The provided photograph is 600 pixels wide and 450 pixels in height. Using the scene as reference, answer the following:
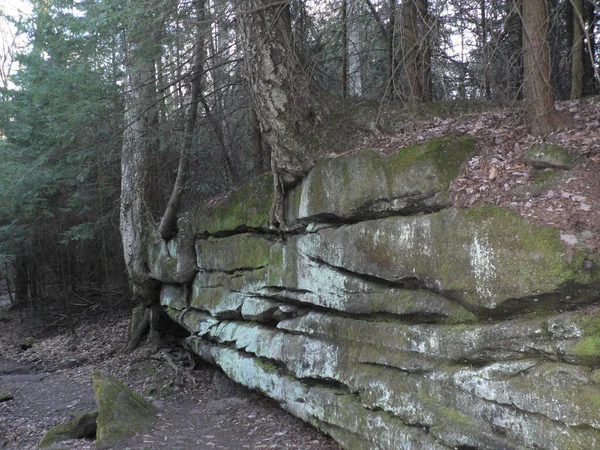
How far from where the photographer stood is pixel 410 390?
5418 millimetres

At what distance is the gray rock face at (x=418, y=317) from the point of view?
170 inches

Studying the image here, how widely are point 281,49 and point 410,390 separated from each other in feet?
18.0

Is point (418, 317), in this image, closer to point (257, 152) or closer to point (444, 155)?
point (444, 155)

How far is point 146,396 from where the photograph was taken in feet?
32.4

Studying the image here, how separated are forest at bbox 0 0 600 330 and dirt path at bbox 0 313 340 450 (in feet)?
6.63

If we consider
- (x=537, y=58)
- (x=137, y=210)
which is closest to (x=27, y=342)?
(x=137, y=210)

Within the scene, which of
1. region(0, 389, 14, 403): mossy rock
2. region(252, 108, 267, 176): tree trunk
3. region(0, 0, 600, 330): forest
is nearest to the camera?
region(0, 0, 600, 330): forest

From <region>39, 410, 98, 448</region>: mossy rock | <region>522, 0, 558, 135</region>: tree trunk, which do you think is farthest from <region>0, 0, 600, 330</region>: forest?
<region>39, 410, 98, 448</region>: mossy rock

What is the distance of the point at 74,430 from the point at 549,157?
24.8 ft

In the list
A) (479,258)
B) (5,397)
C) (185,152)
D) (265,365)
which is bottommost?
(5,397)

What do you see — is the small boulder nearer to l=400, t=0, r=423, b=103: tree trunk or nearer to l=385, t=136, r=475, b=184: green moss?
l=385, t=136, r=475, b=184: green moss

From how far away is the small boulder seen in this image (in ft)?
16.5

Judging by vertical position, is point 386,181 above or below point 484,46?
below

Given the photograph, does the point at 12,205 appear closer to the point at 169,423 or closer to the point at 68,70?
the point at 68,70
